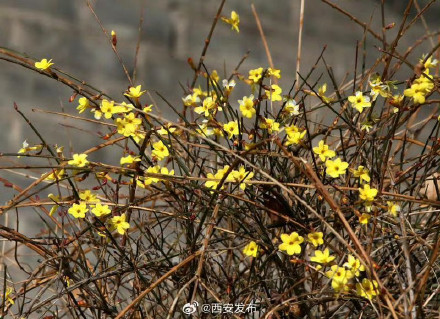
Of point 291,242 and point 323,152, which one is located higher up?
point 323,152

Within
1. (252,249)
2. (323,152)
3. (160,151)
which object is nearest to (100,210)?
(160,151)

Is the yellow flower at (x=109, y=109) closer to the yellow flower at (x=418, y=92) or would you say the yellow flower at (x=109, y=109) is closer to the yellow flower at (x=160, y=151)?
the yellow flower at (x=160, y=151)

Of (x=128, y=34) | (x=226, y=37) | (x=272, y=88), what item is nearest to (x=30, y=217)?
(x=128, y=34)

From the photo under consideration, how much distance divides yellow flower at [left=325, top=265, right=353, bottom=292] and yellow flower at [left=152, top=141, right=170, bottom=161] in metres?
0.34

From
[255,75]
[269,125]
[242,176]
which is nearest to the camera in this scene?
[242,176]

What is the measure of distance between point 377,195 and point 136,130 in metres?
0.39

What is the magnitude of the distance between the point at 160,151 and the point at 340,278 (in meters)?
0.37

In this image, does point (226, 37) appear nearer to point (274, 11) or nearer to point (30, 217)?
point (274, 11)

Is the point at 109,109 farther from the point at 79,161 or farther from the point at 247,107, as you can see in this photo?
the point at 247,107

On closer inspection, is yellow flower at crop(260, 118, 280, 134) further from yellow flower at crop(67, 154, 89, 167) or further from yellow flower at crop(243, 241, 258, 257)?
yellow flower at crop(67, 154, 89, 167)

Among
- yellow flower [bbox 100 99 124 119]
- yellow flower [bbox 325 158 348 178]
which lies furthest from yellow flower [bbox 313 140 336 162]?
yellow flower [bbox 100 99 124 119]

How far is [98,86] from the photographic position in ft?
9.76

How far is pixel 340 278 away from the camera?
1107 mm

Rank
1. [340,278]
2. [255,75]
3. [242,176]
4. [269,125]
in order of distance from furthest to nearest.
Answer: [255,75] < [269,125] < [242,176] < [340,278]
